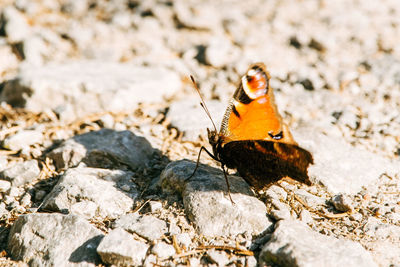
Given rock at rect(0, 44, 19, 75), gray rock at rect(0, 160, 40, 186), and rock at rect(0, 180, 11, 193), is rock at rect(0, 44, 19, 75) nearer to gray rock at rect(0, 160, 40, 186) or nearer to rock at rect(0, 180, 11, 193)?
gray rock at rect(0, 160, 40, 186)

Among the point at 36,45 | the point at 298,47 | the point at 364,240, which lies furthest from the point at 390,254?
the point at 36,45

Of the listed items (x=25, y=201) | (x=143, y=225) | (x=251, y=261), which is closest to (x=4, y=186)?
(x=25, y=201)

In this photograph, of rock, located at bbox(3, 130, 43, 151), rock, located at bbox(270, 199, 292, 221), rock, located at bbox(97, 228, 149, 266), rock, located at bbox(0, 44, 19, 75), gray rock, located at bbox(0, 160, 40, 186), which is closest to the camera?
rock, located at bbox(97, 228, 149, 266)

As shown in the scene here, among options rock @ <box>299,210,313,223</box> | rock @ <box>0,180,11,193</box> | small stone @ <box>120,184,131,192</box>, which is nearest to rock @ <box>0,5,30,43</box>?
rock @ <box>0,180,11,193</box>

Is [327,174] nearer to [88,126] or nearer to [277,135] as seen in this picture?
[277,135]

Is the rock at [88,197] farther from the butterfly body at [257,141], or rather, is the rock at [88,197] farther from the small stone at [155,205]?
the butterfly body at [257,141]

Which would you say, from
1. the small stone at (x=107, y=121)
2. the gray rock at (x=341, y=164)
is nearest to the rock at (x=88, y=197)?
the small stone at (x=107, y=121)

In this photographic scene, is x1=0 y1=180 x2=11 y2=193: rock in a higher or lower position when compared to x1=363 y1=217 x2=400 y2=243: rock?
lower
